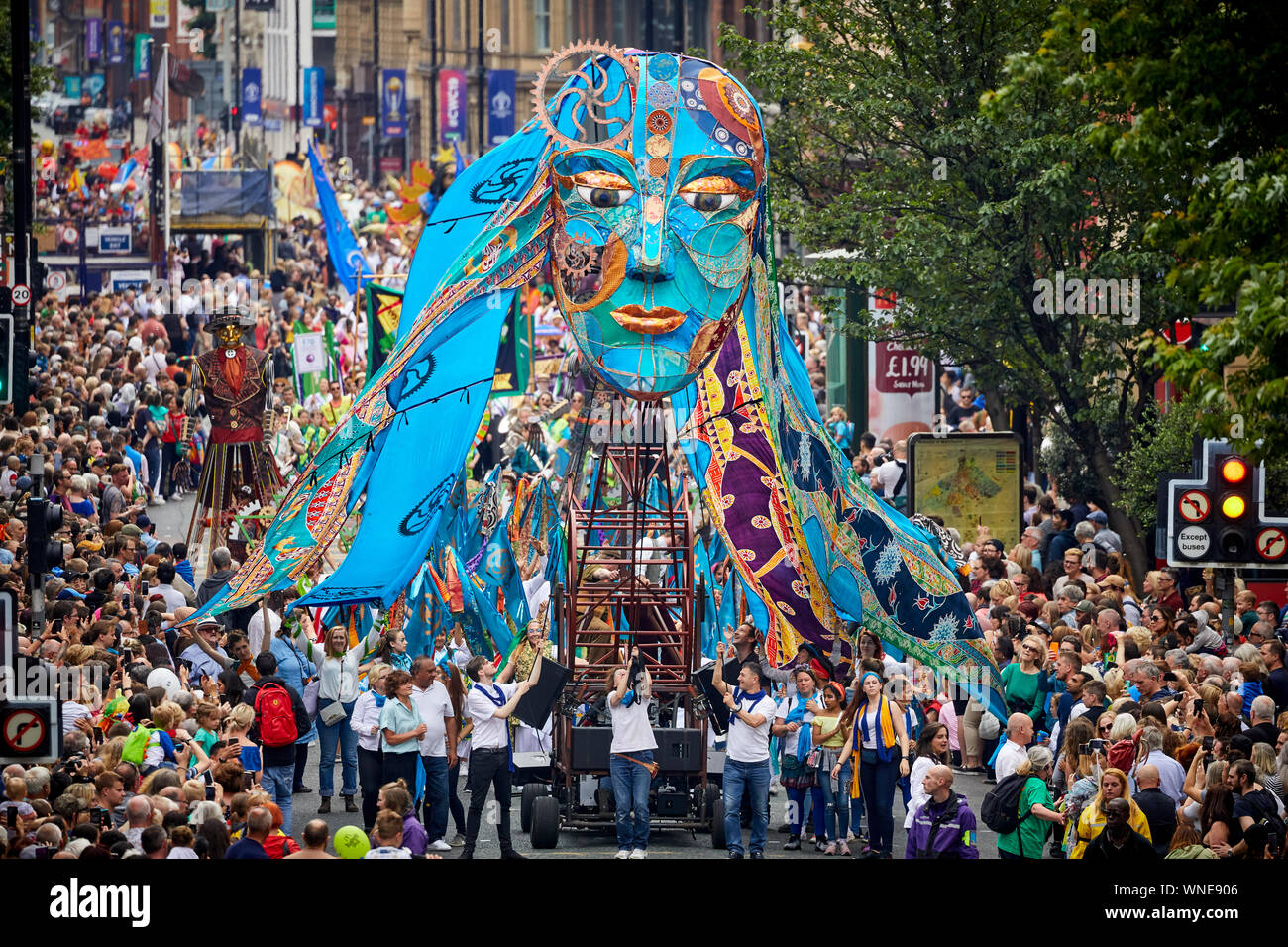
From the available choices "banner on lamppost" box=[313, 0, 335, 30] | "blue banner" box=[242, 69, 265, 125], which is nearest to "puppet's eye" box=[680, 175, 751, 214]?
"blue banner" box=[242, 69, 265, 125]

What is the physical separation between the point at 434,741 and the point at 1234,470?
575 centimetres

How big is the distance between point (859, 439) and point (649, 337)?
52.7ft

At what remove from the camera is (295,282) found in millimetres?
46656

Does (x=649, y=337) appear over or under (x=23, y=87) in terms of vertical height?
under

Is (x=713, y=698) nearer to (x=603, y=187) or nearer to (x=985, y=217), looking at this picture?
(x=603, y=187)

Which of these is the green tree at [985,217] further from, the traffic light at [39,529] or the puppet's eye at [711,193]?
the traffic light at [39,529]

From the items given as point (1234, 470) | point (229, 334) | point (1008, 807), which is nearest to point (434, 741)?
point (1008, 807)

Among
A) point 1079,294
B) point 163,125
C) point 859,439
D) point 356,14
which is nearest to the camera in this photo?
point 1079,294

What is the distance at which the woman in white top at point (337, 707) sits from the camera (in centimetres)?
1792

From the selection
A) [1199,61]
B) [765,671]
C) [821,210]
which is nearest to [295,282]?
[821,210]

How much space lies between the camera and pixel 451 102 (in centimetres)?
7712

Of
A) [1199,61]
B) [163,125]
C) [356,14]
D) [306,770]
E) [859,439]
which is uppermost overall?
[356,14]
